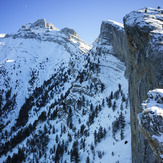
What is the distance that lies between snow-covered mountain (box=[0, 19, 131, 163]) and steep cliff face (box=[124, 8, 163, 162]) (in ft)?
43.6

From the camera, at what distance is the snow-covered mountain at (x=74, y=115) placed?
37375 millimetres

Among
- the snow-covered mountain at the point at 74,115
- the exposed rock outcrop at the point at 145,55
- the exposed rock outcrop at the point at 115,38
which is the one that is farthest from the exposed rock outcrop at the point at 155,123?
the exposed rock outcrop at the point at 115,38

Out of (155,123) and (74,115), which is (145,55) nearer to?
(155,123)

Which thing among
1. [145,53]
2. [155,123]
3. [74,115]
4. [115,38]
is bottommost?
[155,123]

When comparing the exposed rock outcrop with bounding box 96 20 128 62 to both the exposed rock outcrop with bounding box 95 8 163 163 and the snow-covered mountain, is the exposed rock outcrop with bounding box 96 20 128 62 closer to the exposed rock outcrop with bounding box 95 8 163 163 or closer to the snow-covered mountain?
the snow-covered mountain

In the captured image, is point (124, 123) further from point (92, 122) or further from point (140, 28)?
point (140, 28)

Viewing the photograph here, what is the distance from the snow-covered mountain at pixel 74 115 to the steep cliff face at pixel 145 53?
13.3 meters

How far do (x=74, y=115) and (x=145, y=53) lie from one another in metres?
59.3

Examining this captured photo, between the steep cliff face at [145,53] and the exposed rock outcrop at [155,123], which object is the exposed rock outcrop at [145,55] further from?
the exposed rock outcrop at [155,123]

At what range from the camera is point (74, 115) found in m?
65.5

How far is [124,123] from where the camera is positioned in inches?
1409

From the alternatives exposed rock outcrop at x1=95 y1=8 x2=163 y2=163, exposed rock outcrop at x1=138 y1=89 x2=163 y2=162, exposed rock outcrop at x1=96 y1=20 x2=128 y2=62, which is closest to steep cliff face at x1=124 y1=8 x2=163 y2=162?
exposed rock outcrop at x1=95 y1=8 x2=163 y2=163

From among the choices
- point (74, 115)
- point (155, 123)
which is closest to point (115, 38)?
point (74, 115)

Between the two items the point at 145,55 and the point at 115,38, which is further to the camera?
the point at 115,38
